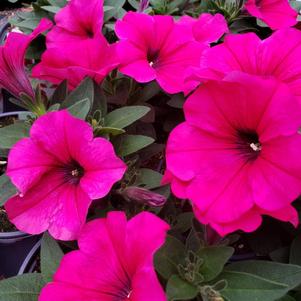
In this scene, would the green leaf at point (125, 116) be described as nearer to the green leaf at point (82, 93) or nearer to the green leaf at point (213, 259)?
the green leaf at point (82, 93)

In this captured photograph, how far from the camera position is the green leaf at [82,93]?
0.82 m

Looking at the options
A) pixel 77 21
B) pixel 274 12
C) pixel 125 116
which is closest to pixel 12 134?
pixel 125 116

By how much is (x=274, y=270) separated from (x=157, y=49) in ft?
1.68

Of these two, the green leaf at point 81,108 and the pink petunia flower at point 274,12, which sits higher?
the green leaf at point 81,108

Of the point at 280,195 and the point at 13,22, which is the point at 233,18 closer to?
the point at 13,22

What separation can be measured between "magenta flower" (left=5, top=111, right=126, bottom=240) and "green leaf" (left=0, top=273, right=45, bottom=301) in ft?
0.44

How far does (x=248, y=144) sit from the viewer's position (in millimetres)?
702

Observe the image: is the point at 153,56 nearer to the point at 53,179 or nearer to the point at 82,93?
the point at 82,93

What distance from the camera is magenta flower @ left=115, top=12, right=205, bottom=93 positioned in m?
0.87

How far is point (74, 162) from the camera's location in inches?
30.0

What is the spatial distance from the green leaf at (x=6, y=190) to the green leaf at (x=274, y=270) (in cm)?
42

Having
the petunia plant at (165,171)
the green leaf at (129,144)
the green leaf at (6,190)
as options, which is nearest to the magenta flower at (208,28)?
the petunia plant at (165,171)

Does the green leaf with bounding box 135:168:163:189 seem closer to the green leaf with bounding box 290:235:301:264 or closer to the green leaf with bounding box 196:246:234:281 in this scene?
the green leaf with bounding box 196:246:234:281

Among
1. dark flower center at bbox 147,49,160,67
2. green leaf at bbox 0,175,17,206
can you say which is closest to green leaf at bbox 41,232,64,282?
green leaf at bbox 0,175,17,206
